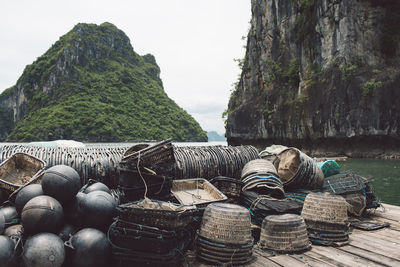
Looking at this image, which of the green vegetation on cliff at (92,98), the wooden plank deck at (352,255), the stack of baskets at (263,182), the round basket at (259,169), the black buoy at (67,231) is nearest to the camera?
the black buoy at (67,231)

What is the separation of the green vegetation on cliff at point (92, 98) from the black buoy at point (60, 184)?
79.4 m

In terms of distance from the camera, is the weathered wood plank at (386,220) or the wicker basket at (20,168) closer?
the wicker basket at (20,168)

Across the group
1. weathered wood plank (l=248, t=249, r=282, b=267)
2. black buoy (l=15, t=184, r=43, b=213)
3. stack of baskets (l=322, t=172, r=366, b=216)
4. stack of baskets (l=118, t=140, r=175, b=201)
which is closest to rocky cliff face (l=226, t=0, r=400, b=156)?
stack of baskets (l=322, t=172, r=366, b=216)

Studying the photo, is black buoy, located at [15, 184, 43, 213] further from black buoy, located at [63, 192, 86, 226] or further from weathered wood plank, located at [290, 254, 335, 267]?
weathered wood plank, located at [290, 254, 335, 267]

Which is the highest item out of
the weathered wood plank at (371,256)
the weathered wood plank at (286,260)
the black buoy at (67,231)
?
the black buoy at (67,231)

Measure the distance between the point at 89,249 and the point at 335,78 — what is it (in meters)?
34.7

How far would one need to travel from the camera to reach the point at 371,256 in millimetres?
3363

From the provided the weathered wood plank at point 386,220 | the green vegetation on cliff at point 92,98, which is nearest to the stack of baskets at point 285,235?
the weathered wood plank at point 386,220

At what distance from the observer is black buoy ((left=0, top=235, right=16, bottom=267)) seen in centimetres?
241

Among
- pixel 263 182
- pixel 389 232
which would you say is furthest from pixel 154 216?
pixel 389 232

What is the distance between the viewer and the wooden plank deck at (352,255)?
3.16 m

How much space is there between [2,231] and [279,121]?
41011mm

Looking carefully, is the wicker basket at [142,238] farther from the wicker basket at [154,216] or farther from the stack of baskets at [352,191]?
the stack of baskets at [352,191]

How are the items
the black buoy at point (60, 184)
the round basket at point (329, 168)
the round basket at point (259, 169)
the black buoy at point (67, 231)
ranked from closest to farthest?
the black buoy at point (67, 231) < the black buoy at point (60, 184) < the round basket at point (259, 169) < the round basket at point (329, 168)
